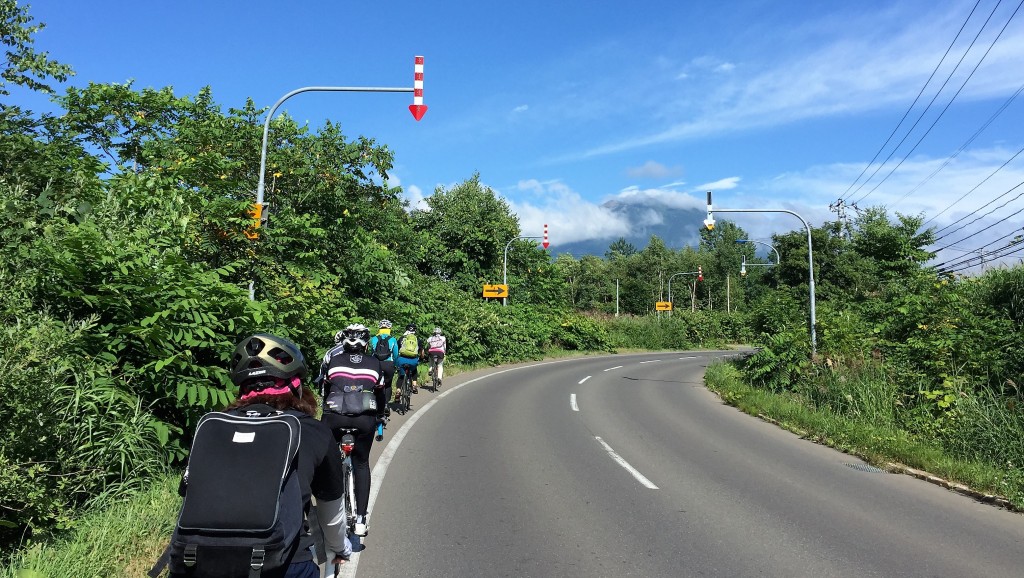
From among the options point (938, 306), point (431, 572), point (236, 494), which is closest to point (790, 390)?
point (938, 306)

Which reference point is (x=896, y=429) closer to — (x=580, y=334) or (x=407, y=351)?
(x=407, y=351)

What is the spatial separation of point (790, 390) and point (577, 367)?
1316cm

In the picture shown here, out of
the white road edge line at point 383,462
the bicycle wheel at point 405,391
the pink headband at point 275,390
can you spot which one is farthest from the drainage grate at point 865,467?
the pink headband at point 275,390

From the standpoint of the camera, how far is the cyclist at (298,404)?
241 cm

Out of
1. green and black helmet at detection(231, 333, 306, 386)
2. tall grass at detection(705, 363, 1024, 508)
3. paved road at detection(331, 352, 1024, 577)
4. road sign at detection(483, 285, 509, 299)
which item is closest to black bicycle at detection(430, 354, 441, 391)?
paved road at detection(331, 352, 1024, 577)

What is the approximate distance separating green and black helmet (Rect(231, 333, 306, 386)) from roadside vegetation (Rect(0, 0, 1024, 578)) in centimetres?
245

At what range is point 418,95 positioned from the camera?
1115 cm

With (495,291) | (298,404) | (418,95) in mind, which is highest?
(418,95)

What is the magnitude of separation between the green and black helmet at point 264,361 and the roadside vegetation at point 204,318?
96.5 inches

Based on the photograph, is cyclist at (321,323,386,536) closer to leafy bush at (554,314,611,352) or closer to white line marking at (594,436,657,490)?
white line marking at (594,436,657,490)

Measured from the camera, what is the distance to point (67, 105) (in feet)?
69.8

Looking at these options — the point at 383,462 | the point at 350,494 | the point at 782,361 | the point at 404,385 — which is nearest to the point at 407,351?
the point at 404,385

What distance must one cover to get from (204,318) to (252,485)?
4.72m

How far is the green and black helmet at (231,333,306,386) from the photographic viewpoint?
253 cm
